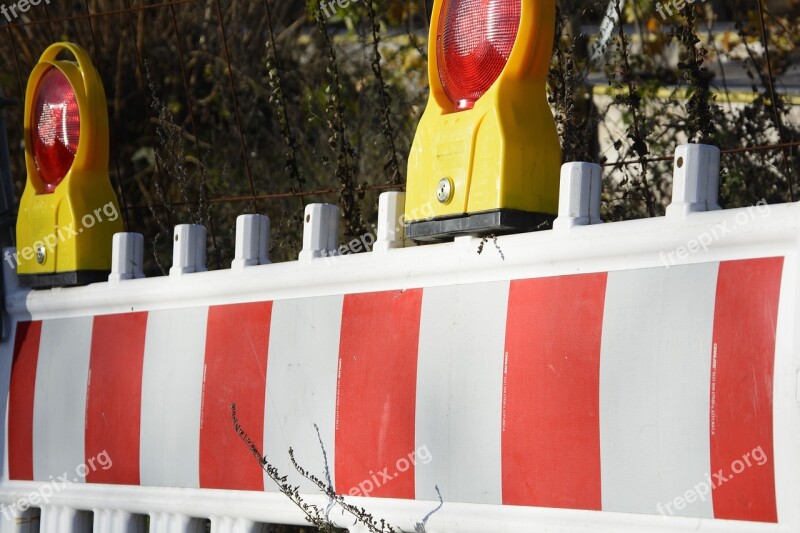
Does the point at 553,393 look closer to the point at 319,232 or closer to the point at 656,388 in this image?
the point at 656,388

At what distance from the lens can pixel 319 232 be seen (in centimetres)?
283

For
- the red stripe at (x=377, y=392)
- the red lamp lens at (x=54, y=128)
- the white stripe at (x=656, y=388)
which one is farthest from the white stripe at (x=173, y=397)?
the white stripe at (x=656, y=388)

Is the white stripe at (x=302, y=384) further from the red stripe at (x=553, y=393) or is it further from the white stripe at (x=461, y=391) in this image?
the red stripe at (x=553, y=393)

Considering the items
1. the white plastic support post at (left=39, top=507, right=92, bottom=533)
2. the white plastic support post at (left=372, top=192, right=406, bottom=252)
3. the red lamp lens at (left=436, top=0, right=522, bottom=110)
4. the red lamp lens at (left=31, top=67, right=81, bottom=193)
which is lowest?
the white plastic support post at (left=39, top=507, right=92, bottom=533)

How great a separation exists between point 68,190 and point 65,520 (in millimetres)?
940

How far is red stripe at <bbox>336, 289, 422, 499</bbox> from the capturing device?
8.25ft

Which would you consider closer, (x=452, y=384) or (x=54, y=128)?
(x=452, y=384)

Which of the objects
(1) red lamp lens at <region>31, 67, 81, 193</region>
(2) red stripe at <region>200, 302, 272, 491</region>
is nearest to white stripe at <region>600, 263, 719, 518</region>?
(2) red stripe at <region>200, 302, 272, 491</region>

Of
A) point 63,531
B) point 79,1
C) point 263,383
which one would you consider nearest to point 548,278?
point 263,383

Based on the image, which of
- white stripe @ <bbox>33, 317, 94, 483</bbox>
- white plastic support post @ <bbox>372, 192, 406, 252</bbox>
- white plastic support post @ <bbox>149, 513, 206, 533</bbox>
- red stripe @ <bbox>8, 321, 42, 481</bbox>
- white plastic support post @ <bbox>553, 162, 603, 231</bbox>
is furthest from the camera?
red stripe @ <bbox>8, 321, 42, 481</bbox>

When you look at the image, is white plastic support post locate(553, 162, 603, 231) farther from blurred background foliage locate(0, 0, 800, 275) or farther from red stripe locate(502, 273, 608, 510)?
blurred background foliage locate(0, 0, 800, 275)

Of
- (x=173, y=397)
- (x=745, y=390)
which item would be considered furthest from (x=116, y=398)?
(x=745, y=390)

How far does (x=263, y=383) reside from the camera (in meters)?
2.83

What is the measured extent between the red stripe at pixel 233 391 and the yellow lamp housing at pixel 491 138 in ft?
1.69
